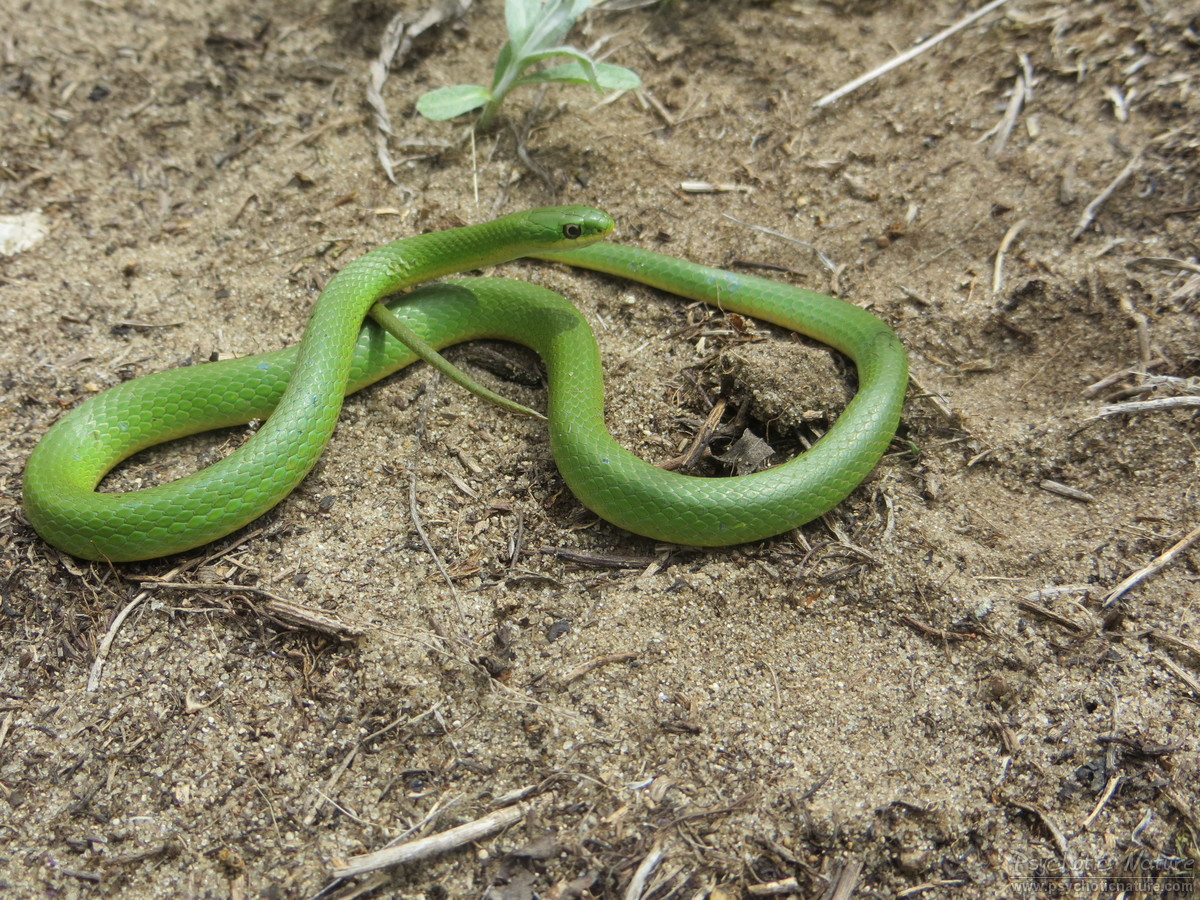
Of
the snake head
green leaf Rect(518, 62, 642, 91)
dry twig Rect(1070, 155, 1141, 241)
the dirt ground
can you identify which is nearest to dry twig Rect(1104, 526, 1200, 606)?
the dirt ground

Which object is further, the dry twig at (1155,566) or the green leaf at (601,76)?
the green leaf at (601,76)

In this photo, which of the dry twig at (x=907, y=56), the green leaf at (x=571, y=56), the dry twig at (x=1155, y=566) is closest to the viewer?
the dry twig at (x=1155, y=566)

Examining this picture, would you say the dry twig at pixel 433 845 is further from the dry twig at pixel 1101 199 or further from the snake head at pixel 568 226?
the dry twig at pixel 1101 199

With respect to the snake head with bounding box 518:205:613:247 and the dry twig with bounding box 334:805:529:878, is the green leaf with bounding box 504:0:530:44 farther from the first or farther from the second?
the dry twig with bounding box 334:805:529:878

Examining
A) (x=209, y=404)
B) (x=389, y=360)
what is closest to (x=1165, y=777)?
(x=389, y=360)

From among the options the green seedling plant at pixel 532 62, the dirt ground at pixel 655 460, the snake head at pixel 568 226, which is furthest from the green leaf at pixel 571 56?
the snake head at pixel 568 226

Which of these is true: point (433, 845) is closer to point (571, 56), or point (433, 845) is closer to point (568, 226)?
point (568, 226)

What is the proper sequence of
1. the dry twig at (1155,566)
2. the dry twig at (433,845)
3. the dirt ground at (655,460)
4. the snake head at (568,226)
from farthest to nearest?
the snake head at (568,226) < the dry twig at (1155,566) < the dirt ground at (655,460) < the dry twig at (433,845)
